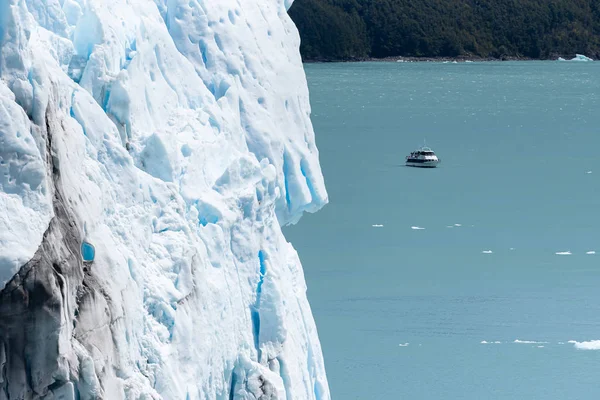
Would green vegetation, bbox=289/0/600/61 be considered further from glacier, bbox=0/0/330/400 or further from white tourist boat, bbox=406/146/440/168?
glacier, bbox=0/0/330/400

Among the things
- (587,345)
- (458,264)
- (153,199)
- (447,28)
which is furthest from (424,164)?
(447,28)

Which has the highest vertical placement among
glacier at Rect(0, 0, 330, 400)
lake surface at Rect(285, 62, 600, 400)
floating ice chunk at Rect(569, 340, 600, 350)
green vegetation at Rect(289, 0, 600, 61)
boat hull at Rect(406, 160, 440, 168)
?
glacier at Rect(0, 0, 330, 400)

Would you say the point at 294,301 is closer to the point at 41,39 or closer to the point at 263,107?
the point at 263,107

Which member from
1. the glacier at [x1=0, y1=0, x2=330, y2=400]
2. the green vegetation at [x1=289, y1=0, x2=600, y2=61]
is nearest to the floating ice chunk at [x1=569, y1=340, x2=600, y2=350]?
the glacier at [x1=0, y1=0, x2=330, y2=400]

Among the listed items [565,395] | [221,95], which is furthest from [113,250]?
[565,395]

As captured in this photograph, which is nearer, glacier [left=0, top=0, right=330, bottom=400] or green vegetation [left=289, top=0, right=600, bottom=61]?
glacier [left=0, top=0, right=330, bottom=400]

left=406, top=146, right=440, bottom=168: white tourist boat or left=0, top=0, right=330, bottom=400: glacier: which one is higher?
left=0, top=0, right=330, bottom=400: glacier

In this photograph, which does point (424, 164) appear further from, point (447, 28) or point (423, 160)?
point (447, 28)
